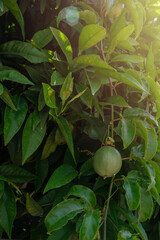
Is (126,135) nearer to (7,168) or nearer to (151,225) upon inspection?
(7,168)

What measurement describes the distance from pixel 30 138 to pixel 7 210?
0.68 ft

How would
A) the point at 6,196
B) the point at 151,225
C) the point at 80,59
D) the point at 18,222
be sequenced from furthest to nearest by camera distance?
the point at 18,222 → the point at 151,225 → the point at 6,196 → the point at 80,59

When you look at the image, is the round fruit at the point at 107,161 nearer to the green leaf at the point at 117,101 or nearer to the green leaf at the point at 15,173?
the green leaf at the point at 117,101

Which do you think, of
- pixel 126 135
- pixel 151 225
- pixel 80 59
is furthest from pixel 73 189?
pixel 151 225

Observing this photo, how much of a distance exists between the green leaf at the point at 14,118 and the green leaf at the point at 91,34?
0.68 ft

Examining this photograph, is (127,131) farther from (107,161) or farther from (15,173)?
(15,173)

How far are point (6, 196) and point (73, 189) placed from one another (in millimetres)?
212

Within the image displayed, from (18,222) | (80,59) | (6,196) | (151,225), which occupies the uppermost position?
(80,59)

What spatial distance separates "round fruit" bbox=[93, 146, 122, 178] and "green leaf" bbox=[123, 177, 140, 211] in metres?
0.05

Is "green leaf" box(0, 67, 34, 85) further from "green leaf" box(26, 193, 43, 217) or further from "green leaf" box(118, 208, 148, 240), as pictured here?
"green leaf" box(118, 208, 148, 240)

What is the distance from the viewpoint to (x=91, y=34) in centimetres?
64

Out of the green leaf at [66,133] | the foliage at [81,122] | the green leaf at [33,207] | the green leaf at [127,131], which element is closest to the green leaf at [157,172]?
the foliage at [81,122]

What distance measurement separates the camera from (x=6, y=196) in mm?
752

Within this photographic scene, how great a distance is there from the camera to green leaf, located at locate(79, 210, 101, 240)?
0.58 meters
